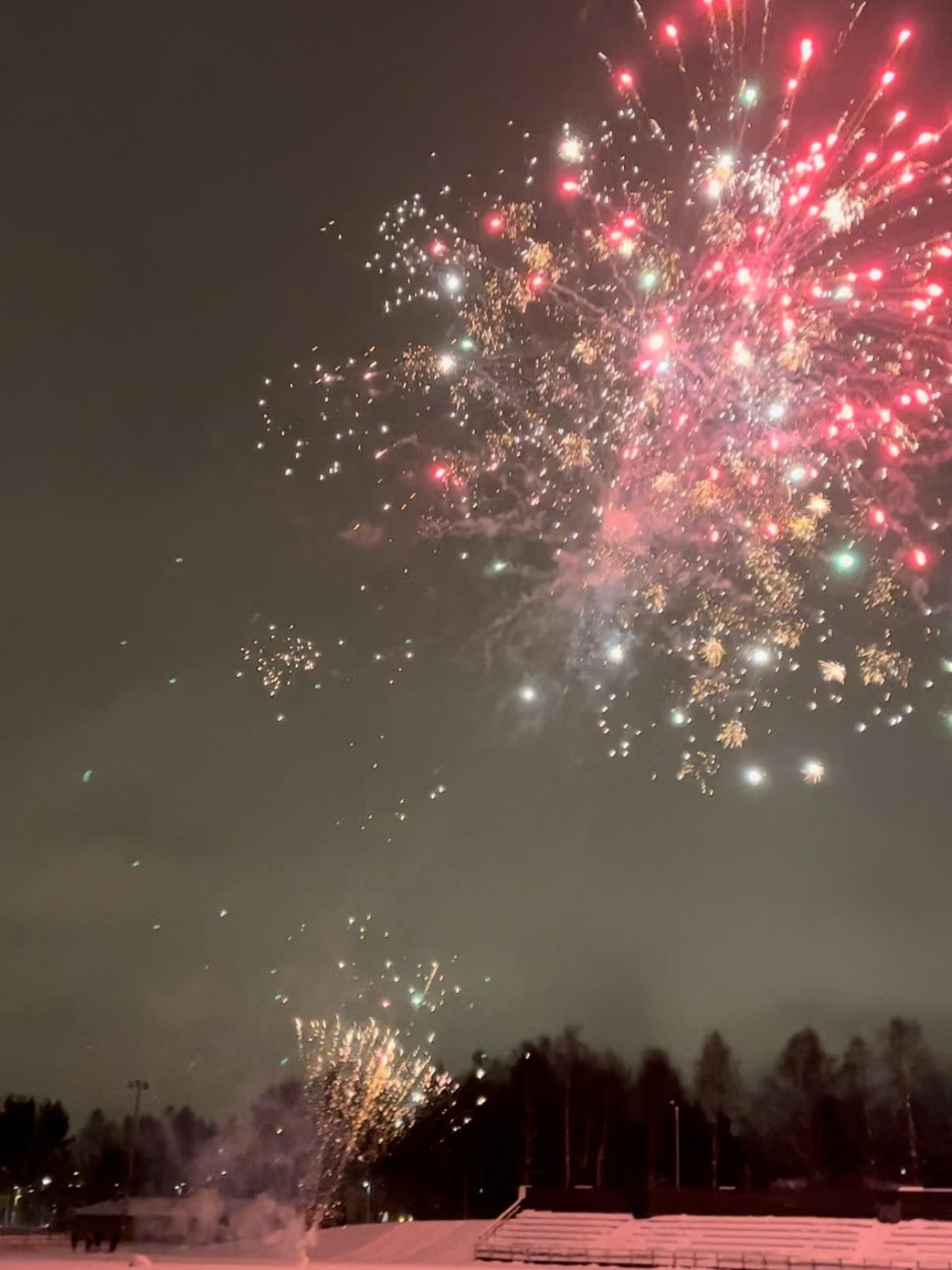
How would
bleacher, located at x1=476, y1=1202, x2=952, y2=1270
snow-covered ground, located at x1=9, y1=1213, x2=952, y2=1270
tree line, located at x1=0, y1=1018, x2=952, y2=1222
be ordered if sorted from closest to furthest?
bleacher, located at x1=476, y1=1202, x2=952, y2=1270 < snow-covered ground, located at x1=9, y1=1213, x2=952, y2=1270 < tree line, located at x1=0, y1=1018, x2=952, y2=1222

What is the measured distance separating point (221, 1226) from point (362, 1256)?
10.3 metres

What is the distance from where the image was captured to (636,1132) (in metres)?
49.2

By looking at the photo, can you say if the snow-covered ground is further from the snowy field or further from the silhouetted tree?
the silhouetted tree

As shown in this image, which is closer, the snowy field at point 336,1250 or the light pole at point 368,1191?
the snowy field at point 336,1250

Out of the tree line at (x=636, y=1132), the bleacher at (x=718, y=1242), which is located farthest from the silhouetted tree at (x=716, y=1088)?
the bleacher at (x=718, y=1242)

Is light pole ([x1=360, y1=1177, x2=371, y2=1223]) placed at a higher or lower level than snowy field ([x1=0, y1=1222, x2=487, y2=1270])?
higher

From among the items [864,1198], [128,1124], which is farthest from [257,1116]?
[864,1198]

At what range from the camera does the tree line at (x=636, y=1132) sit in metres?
46.1

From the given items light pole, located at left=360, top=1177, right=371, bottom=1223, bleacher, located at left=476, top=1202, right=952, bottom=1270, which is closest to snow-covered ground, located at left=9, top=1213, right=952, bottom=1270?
bleacher, located at left=476, top=1202, right=952, bottom=1270

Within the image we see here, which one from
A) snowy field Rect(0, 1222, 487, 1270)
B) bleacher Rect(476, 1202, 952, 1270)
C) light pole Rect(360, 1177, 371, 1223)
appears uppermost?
light pole Rect(360, 1177, 371, 1223)

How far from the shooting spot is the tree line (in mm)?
46062

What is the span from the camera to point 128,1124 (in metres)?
76.5

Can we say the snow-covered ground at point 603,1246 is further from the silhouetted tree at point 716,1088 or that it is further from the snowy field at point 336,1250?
the silhouetted tree at point 716,1088

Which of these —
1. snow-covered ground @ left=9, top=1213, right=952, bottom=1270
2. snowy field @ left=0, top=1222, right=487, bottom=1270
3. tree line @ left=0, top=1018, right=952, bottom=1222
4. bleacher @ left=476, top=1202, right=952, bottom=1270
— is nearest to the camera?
bleacher @ left=476, top=1202, right=952, bottom=1270
